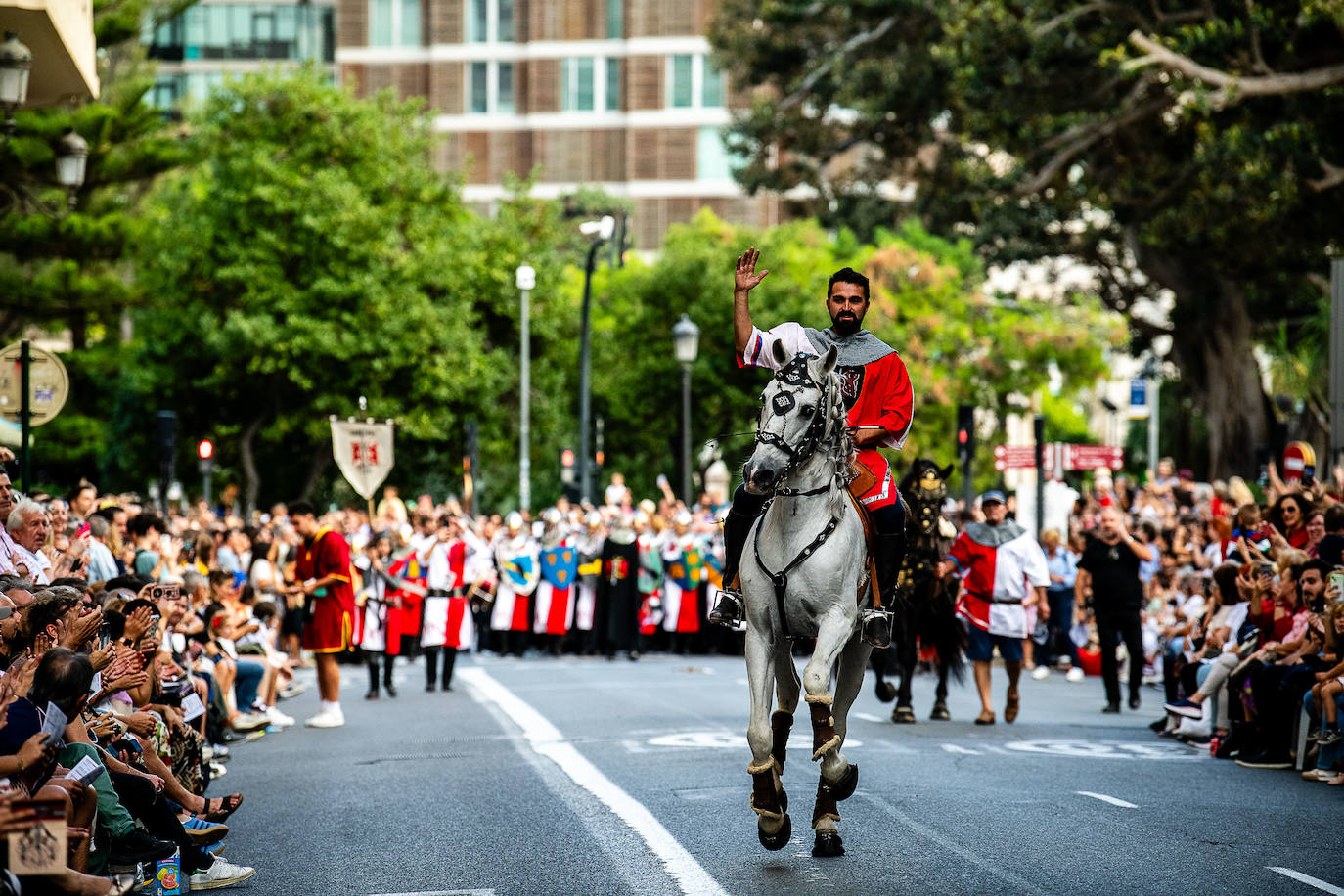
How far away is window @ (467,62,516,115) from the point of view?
281 ft

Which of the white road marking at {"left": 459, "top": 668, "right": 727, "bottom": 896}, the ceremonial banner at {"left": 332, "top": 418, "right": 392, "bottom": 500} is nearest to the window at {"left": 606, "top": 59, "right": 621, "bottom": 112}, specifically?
the ceremonial banner at {"left": 332, "top": 418, "right": 392, "bottom": 500}

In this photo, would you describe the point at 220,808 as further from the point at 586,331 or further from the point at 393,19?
the point at 393,19

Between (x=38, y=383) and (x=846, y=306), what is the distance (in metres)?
9.79

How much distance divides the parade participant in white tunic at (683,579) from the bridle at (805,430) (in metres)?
20.5

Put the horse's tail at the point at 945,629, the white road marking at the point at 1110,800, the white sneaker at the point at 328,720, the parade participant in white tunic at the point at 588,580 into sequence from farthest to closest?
the parade participant in white tunic at the point at 588,580 → the horse's tail at the point at 945,629 → the white sneaker at the point at 328,720 → the white road marking at the point at 1110,800

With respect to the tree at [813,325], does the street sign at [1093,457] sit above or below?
below

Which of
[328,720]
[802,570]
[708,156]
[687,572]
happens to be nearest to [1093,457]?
[687,572]

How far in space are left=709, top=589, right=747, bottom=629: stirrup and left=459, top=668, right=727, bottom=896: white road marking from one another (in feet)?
3.83

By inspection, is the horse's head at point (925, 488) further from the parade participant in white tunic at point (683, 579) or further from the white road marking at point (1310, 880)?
the parade participant in white tunic at point (683, 579)

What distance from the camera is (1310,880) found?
9.06 meters

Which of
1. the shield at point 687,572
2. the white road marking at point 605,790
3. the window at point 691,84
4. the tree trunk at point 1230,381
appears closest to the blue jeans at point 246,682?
the white road marking at point 605,790

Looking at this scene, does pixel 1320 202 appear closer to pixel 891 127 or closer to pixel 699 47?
pixel 891 127

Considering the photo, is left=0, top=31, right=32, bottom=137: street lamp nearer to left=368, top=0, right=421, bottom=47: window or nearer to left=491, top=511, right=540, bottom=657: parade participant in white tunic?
left=491, top=511, right=540, bottom=657: parade participant in white tunic

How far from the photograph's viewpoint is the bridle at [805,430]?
9273 millimetres
